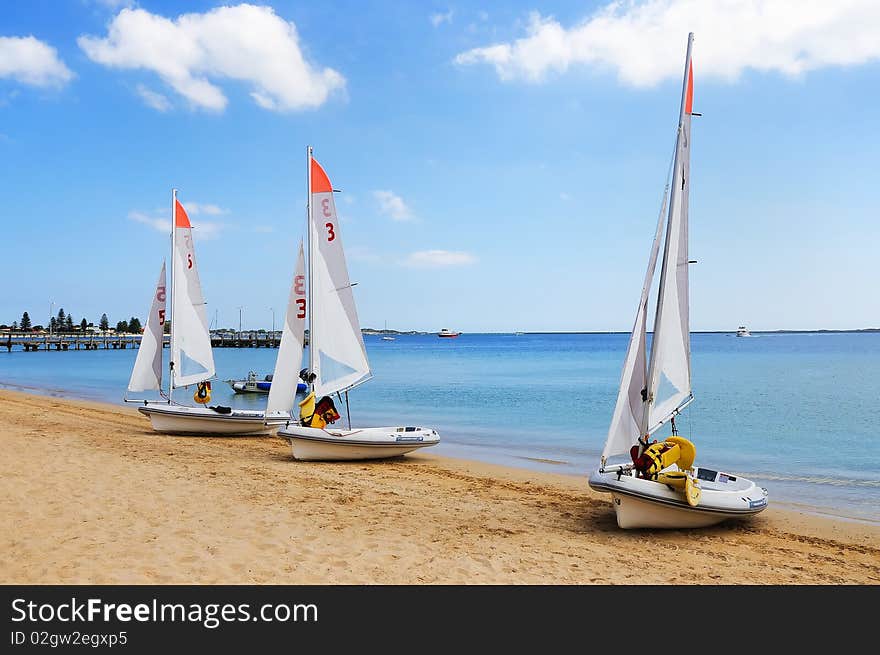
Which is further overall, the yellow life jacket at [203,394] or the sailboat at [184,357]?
the yellow life jacket at [203,394]

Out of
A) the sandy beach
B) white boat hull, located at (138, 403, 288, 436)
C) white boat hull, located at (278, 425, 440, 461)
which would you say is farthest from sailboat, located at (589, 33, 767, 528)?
white boat hull, located at (138, 403, 288, 436)

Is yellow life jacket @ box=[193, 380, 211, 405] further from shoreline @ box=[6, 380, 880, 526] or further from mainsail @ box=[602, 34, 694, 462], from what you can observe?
mainsail @ box=[602, 34, 694, 462]

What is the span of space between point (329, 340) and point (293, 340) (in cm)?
105

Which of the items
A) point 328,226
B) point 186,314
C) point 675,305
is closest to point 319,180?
point 328,226

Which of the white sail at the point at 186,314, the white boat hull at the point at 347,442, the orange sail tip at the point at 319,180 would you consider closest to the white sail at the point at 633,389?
the white boat hull at the point at 347,442

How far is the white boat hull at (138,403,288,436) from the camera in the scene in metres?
17.3

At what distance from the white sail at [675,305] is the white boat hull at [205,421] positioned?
10.7 metres

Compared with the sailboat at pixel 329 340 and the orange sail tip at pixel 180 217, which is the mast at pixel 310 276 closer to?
the sailboat at pixel 329 340

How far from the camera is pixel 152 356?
718 inches

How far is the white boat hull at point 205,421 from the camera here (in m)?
17.3

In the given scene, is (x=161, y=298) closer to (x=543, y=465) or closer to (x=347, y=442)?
(x=347, y=442)

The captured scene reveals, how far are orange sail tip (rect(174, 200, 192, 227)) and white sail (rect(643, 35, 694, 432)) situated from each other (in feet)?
45.0
